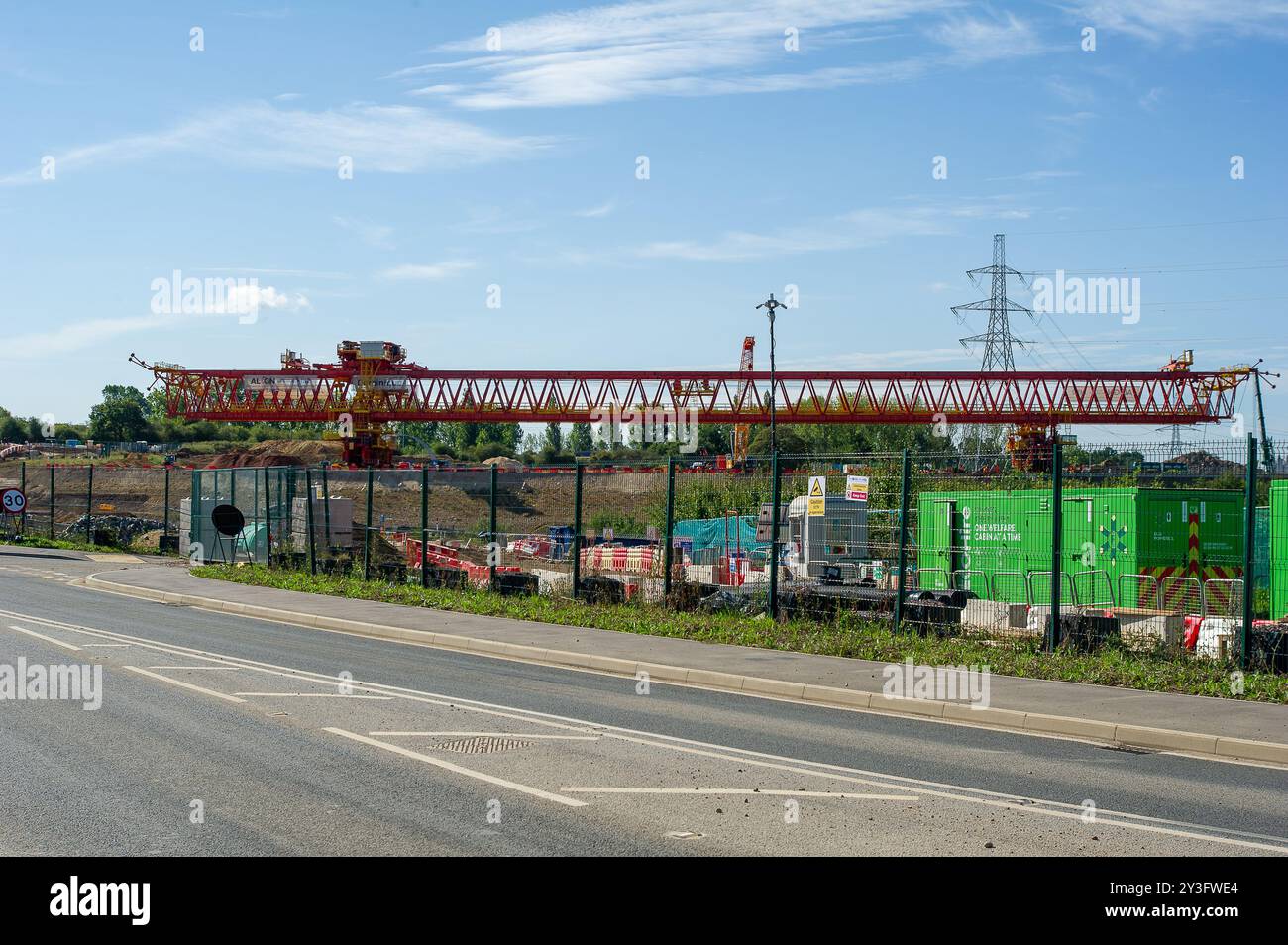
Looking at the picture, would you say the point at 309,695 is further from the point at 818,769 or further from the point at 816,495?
the point at 816,495

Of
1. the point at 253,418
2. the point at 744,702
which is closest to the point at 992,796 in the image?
the point at 744,702

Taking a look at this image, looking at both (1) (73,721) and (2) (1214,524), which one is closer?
(1) (73,721)

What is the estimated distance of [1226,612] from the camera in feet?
55.2

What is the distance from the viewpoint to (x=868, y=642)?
55.3 ft

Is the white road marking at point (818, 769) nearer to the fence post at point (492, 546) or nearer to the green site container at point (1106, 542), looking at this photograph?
the fence post at point (492, 546)

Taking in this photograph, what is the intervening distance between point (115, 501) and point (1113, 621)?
63062 millimetres

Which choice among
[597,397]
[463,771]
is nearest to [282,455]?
[597,397]

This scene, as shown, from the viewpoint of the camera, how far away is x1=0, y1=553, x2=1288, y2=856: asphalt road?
740 centimetres

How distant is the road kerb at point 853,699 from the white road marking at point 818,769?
10.2 ft

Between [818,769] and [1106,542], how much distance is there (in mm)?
14143

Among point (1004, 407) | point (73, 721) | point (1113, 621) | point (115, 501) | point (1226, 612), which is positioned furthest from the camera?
point (1004, 407)

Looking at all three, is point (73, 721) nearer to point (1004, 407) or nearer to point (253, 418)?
point (253, 418)

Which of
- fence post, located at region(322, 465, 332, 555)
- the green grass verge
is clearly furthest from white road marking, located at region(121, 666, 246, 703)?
fence post, located at region(322, 465, 332, 555)

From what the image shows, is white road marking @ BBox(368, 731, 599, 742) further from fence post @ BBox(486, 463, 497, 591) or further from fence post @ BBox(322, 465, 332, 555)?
fence post @ BBox(322, 465, 332, 555)
